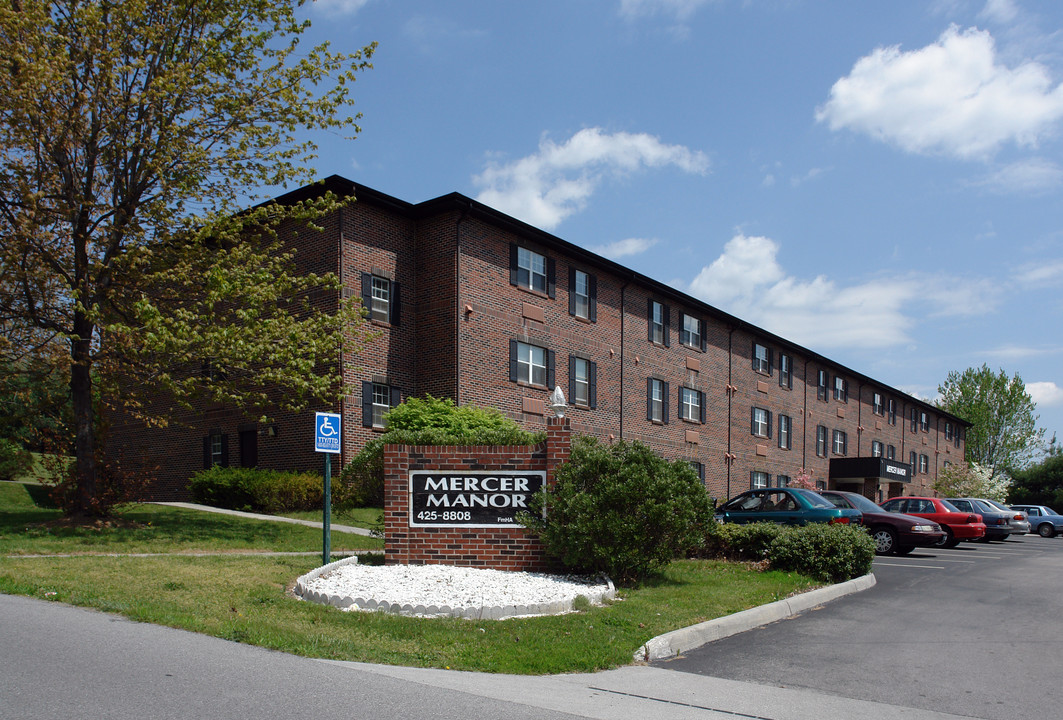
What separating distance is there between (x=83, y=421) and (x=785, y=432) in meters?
33.7

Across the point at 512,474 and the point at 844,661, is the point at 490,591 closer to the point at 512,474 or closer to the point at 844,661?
the point at 512,474

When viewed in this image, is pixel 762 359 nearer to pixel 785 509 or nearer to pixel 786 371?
pixel 786 371

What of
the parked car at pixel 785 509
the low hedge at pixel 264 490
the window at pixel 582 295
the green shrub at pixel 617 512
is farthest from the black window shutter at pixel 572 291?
the green shrub at pixel 617 512

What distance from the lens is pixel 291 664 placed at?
23.3 feet

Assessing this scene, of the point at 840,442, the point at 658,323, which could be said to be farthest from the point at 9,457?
the point at 840,442

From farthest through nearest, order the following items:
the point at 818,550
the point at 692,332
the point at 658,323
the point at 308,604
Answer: the point at 692,332, the point at 658,323, the point at 818,550, the point at 308,604

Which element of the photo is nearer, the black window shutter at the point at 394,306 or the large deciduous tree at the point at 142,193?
the large deciduous tree at the point at 142,193

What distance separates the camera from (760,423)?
41344mm

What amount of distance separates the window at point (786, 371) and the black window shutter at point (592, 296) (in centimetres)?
1637

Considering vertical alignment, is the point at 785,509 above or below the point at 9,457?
above

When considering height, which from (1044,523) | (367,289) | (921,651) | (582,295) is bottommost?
(1044,523)

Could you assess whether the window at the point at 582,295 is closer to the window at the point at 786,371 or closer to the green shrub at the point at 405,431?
the green shrub at the point at 405,431

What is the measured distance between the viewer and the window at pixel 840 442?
4884 cm

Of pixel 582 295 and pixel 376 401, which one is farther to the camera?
pixel 582 295
